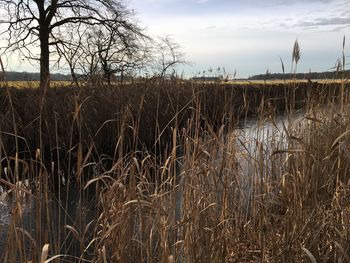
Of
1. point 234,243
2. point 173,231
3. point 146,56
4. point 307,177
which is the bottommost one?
point 234,243

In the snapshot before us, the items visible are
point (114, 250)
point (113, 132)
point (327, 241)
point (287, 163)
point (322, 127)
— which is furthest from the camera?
point (113, 132)

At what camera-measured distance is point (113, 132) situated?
7.07m

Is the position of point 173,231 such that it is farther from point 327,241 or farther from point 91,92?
point 91,92

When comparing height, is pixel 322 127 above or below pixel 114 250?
above

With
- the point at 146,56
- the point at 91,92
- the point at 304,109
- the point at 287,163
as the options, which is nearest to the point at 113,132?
the point at 91,92

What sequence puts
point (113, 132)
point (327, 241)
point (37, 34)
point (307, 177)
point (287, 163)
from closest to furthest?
point (327, 241)
point (307, 177)
point (287, 163)
point (113, 132)
point (37, 34)

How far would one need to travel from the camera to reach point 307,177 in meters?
2.52

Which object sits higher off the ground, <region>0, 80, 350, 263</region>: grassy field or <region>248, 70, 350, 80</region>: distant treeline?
<region>248, 70, 350, 80</region>: distant treeline

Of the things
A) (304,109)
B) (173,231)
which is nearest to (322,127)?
→ (304,109)

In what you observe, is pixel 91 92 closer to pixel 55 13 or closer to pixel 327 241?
pixel 327 241

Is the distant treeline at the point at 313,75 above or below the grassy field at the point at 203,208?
above

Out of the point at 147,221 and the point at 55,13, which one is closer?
the point at 147,221

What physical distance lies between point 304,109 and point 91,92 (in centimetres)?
414

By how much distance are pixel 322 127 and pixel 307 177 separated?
4.81 feet
